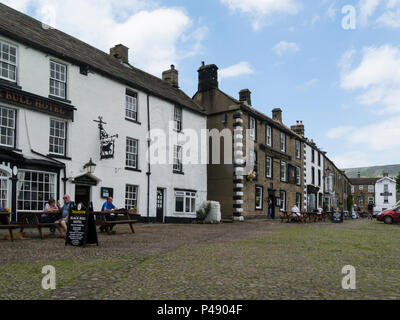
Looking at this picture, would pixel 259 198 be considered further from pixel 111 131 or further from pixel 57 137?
pixel 57 137

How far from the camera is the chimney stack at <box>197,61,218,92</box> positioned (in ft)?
99.5

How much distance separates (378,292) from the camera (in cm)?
538

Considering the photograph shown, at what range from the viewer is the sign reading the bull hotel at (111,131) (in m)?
16.2

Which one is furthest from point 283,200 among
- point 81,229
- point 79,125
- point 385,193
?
point 385,193

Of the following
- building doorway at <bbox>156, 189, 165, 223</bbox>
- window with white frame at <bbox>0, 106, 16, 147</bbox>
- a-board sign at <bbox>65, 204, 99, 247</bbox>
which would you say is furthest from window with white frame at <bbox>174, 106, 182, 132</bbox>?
a-board sign at <bbox>65, 204, 99, 247</bbox>

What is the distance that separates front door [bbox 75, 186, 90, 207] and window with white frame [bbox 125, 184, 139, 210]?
2.87 meters

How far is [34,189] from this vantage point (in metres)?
16.5

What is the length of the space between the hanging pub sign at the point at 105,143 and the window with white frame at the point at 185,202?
7.15 m

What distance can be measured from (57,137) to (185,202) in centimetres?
1067

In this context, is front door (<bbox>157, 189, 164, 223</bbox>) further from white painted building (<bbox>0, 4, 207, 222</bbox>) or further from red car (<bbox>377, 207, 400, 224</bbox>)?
red car (<bbox>377, 207, 400, 224</bbox>)

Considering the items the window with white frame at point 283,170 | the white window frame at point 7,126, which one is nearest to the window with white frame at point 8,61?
the white window frame at point 7,126

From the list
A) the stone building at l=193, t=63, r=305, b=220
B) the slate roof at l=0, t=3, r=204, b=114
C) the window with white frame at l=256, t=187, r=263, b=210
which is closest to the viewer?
the slate roof at l=0, t=3, r=204, b=114

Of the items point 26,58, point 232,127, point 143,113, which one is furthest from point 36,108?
point 232,127
